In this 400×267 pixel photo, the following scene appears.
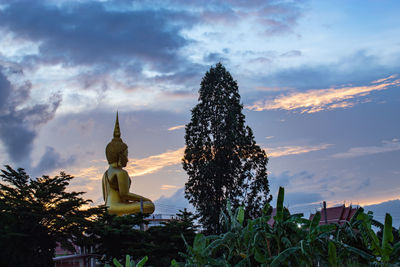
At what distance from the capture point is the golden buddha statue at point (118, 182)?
30591mm

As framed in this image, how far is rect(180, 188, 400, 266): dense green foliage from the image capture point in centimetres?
1070

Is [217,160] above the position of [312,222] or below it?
above

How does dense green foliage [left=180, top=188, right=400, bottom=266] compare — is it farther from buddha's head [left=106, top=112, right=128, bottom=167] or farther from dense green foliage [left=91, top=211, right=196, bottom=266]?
buddha's head [left=106, top=112, right=128, bottom=167]

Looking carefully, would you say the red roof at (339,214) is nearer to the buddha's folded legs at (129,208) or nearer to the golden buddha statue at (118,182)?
the buddha's folded legs at (129,208)

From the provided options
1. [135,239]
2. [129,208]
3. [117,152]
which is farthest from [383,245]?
[117,152]

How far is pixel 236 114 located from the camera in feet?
91.2

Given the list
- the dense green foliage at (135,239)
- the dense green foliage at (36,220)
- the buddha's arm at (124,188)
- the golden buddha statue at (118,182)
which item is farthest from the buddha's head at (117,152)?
the dense green foliage at (36,220)

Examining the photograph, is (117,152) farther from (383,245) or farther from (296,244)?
(383,245)

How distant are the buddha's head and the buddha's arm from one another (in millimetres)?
779

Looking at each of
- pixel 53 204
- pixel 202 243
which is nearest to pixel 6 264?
pixel 53 204

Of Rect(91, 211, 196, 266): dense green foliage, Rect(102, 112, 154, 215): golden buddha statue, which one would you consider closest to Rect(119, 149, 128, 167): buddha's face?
Rect(102, 112, 154, 215): golden buddha statue

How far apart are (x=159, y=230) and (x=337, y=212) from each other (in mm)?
15728

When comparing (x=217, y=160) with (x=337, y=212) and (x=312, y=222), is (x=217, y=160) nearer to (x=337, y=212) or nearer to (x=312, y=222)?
(x=337, y=212)

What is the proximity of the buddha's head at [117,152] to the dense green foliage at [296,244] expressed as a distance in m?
19.7
